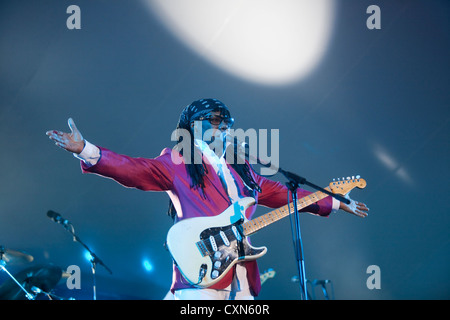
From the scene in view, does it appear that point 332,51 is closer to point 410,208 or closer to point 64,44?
point 410,208

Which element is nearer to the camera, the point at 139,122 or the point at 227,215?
the point at 227,215

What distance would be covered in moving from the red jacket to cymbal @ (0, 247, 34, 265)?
9.63 ft

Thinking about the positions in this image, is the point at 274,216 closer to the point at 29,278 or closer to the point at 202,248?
the point at 202,248

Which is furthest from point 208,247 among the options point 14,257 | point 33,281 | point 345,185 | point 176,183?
point 14,257

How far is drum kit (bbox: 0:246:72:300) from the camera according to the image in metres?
4.77

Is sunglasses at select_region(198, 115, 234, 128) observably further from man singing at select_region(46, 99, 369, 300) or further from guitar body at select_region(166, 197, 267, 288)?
guitar body at select_region(166, 197, 267, 288)

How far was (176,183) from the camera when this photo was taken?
2824mm

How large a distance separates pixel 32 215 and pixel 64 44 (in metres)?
2.24

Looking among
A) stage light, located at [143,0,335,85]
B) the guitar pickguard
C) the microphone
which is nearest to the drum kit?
the microphone

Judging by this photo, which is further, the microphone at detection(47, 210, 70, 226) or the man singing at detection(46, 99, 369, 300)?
the microphone at detection(47, 210, 70, 226)

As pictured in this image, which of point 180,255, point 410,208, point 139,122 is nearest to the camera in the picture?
point 180,255

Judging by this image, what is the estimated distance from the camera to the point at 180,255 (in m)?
2.50

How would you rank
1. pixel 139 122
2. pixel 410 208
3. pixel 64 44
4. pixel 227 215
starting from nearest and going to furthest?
pixel 227 215, pixel 64 44, pixel 139 122, pixel 410 208

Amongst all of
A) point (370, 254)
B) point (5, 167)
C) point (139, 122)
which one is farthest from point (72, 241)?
point (370, 254)
